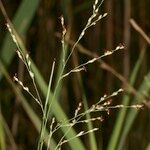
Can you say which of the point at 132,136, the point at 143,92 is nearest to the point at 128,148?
the point at 132,136

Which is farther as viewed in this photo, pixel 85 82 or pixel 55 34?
pixel 85 82

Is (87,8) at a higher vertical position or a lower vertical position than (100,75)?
higher

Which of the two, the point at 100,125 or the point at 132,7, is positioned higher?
the point at 132,7

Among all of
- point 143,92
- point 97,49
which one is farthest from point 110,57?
point 143,92

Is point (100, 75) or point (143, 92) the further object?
point (100, 75)

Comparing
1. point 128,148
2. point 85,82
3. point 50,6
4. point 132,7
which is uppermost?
point 50,6

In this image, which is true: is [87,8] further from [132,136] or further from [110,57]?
[132,136]

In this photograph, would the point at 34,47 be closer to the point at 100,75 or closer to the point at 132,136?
the point at 100,75

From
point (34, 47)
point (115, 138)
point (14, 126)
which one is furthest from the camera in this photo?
point (34, 47)

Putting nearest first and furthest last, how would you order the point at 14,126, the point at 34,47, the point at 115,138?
the point at 115,138 < the point at 14,126 < the point at 34,47
